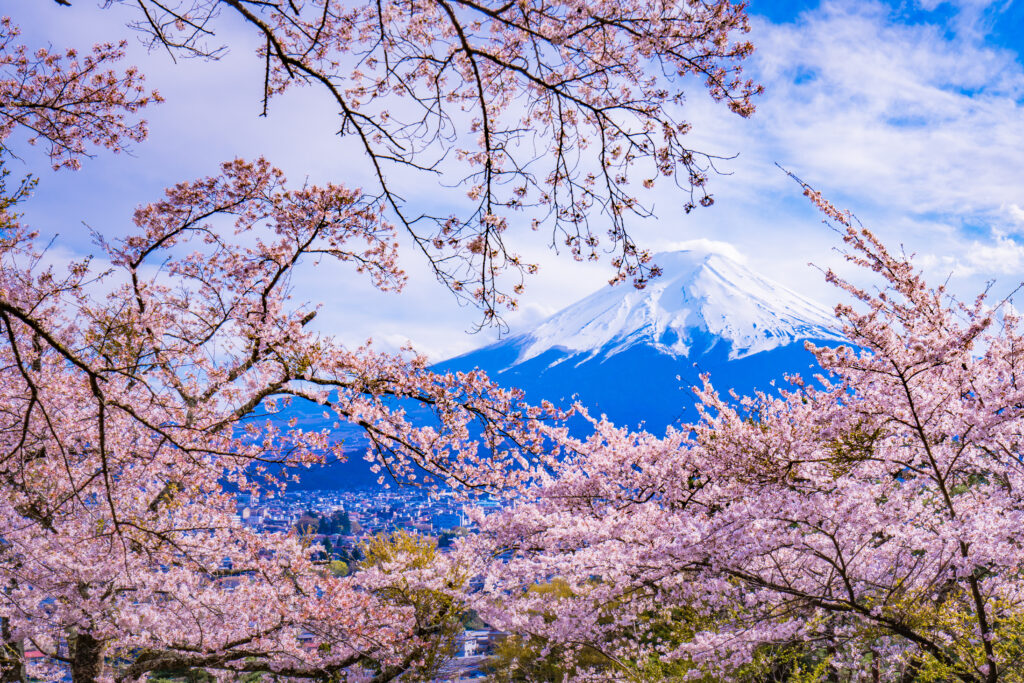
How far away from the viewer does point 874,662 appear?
19.1 feet

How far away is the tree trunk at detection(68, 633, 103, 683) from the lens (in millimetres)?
7441

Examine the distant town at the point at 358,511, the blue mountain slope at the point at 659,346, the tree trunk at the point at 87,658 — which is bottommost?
the tree trunk at the point at 87,658

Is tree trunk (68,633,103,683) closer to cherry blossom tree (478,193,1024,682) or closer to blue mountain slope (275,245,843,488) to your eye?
cherry blossom tree (478,193,1024,682)

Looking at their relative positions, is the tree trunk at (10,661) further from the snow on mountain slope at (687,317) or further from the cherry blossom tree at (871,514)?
the snow on mountain slope at (687,317)

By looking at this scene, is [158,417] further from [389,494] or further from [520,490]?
[389,494]

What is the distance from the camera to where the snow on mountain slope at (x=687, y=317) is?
176625 mm

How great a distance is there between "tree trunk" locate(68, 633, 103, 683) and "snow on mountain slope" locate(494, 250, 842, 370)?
166827 mm

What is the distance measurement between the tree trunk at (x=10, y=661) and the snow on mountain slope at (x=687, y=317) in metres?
166

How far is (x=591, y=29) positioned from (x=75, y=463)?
8.23 metres

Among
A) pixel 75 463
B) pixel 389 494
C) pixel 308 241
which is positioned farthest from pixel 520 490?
pixel 389 494

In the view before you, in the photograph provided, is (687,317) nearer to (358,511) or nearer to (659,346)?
(659,346)

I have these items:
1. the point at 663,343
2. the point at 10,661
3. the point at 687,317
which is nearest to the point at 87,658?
the point at 10,661

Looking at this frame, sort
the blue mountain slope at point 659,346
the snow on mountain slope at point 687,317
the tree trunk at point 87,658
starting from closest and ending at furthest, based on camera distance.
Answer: the tree trunk at point 87,658 < the blue mountain slope at point 659,346 < the snow on mountain slope at point 687,317

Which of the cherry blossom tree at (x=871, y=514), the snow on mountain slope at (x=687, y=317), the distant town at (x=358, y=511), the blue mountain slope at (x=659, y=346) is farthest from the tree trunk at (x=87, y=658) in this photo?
the snow on mountain slope at (x=687, y=317)
